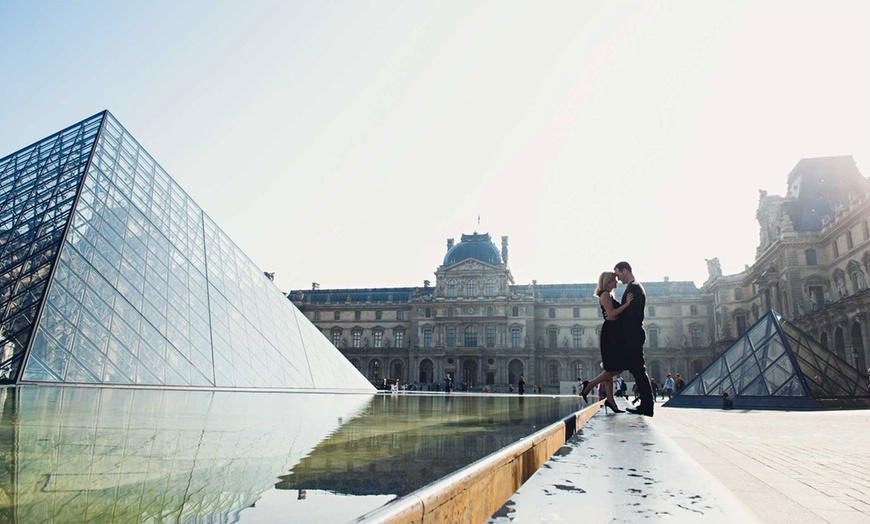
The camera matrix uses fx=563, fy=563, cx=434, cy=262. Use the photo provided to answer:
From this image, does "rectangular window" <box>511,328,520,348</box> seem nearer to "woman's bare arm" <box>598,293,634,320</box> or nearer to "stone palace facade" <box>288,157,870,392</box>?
"stone palace facade" <box>288,157,870,392</box>

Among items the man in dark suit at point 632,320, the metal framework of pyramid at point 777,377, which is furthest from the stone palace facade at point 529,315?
the man in dark suit at point 632,320

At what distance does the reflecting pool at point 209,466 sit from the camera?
2311 mm

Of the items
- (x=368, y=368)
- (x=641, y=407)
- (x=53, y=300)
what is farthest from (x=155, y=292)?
(x=368, y=368)

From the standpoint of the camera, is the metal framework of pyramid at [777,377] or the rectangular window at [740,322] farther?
the rectangular window at [740,322]

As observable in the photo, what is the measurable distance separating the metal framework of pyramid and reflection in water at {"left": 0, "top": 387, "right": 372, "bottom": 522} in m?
15.6

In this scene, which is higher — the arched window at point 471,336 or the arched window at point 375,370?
the arched window at point 471,336

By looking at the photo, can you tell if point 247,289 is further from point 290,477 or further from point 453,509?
point 453,509

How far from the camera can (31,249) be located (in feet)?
46.2

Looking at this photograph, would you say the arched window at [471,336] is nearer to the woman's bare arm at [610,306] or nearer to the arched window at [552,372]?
the arched window at [552,372]

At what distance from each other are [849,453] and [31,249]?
16572 millimetres

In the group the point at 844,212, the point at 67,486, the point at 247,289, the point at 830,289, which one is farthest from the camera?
the point at 830,289

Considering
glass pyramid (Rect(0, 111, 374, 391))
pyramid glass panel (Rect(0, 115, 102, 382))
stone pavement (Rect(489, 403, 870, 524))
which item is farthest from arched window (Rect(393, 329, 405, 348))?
stone pavement (Rect(489, 403, 870, 524))

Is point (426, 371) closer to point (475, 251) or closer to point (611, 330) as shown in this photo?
point (475, 251)

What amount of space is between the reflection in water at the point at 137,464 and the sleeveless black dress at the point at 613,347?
2664mm
